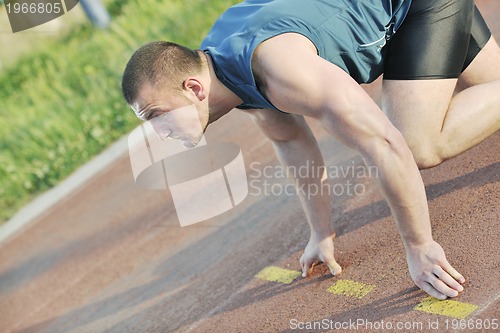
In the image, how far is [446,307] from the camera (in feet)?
9.37

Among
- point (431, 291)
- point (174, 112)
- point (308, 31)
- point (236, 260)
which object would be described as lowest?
point (236, 260)

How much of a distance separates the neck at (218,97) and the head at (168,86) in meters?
0.02

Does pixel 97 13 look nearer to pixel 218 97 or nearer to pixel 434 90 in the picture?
pixel 218 97

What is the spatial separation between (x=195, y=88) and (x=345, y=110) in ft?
2.10

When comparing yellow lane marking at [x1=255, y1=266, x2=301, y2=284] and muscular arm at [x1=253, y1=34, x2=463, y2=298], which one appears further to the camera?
yellow lane marking at [x1=255, y1=266, x2=301, y2=284]

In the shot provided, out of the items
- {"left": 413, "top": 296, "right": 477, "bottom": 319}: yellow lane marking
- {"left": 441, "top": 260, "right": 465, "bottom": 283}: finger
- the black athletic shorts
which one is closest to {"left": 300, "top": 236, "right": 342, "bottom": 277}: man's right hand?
{"left": 413, "top": 296, "right": 477, "bottom": 319}: yellow lane marking

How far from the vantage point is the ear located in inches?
114

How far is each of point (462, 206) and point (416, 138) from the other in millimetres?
627

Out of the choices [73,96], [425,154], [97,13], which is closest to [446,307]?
[425,154]

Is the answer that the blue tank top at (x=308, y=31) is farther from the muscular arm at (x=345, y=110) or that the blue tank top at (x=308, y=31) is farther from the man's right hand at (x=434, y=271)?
the man's right hand at (x=434, y=271)

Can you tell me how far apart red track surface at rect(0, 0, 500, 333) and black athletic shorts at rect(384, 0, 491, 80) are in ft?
2.46

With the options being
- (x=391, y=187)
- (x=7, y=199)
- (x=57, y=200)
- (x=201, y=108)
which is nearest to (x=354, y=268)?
(x=391, y=187)

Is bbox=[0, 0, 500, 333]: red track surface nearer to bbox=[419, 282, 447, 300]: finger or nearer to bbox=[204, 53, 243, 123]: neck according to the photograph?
bbox=[419, 282, 447, 300]: finger

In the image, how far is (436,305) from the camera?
9.48ft
